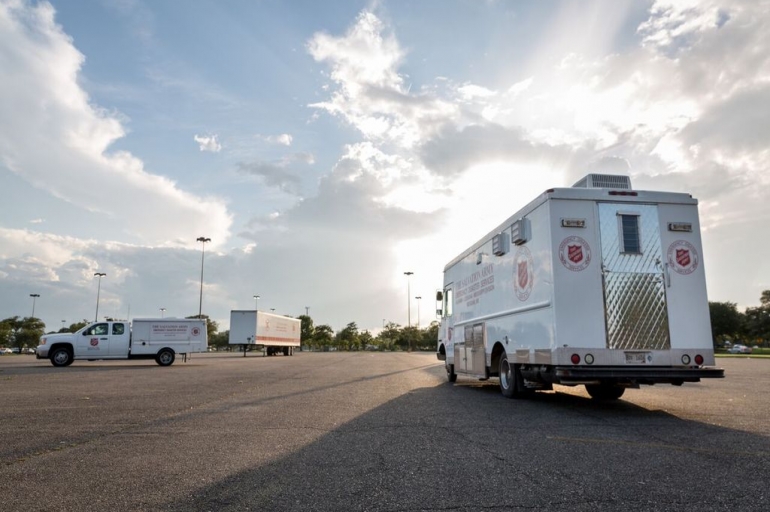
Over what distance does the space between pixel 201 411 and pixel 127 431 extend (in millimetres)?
2107

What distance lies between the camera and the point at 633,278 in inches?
374

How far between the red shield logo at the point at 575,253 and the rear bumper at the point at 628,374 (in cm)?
183

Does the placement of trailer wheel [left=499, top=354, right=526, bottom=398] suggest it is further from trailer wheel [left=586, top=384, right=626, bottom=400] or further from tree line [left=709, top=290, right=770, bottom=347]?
tree line [left=709, top=290, right=770, bottom=347]

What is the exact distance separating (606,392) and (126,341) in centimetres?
2237

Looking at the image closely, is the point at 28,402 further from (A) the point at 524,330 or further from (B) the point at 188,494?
(A) the point at 524,330

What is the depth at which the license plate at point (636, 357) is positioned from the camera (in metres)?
9.13

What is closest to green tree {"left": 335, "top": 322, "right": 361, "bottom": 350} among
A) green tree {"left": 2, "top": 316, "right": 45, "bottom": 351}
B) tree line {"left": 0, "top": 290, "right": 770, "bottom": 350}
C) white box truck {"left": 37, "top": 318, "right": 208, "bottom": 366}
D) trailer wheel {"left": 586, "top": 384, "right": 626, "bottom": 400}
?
tree line {"left": 0, "top": 290, "right": 770, "bottom": 350}

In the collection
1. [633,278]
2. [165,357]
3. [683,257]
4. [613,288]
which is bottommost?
[165,357]

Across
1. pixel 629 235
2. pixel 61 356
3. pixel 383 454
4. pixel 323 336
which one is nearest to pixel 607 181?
pixel 629 235

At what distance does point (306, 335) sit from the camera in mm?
121438

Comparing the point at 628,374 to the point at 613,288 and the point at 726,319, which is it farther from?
the point at 726,319

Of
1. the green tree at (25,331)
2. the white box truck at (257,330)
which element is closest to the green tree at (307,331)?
the green tree at (25,331)

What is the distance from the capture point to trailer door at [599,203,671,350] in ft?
30.5

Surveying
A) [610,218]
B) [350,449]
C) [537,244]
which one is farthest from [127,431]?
[610,218]
